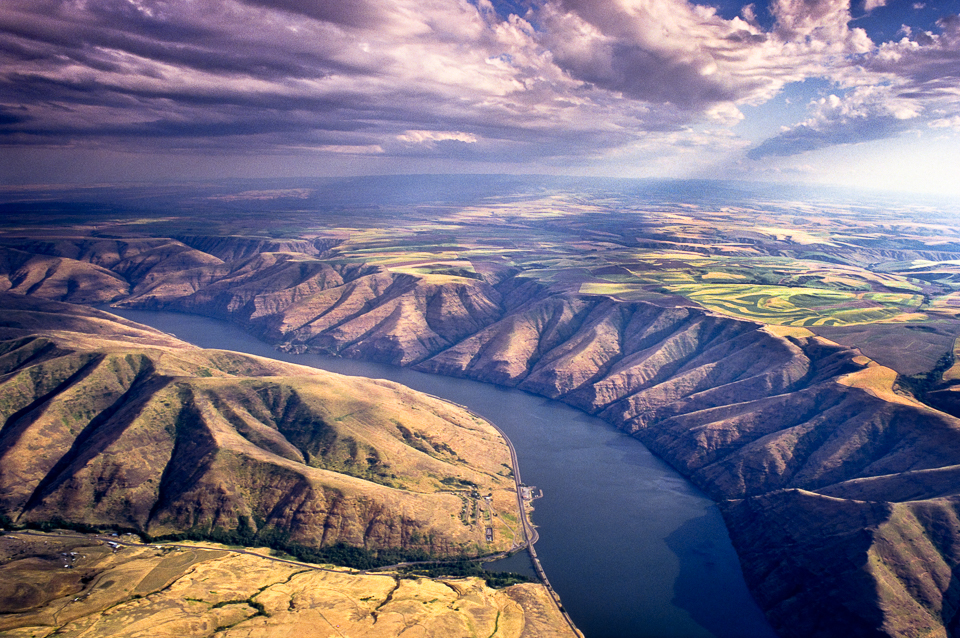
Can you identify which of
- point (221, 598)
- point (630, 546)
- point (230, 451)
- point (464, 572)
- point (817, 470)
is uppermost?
point (817, 470)

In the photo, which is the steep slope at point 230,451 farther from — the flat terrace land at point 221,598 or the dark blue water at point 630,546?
the dark blue water at point 630,546

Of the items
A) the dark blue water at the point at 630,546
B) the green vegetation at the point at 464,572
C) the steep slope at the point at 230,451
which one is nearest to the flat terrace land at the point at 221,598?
the green vegetation at the point at 464,572

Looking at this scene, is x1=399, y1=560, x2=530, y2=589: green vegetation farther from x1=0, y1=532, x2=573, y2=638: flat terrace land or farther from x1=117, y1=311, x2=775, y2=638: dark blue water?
x1=117, y1=311, x2=775, y2=638: dark blue water

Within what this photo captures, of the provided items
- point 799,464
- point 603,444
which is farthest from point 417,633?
point 799,464

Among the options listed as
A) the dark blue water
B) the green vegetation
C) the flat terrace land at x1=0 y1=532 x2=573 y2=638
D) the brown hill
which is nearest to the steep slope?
the green vegetation

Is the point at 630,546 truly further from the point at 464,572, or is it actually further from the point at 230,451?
the point at 230,451

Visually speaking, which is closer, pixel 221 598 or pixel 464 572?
pixel 221 598

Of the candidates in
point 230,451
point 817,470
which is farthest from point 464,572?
point 817,470
